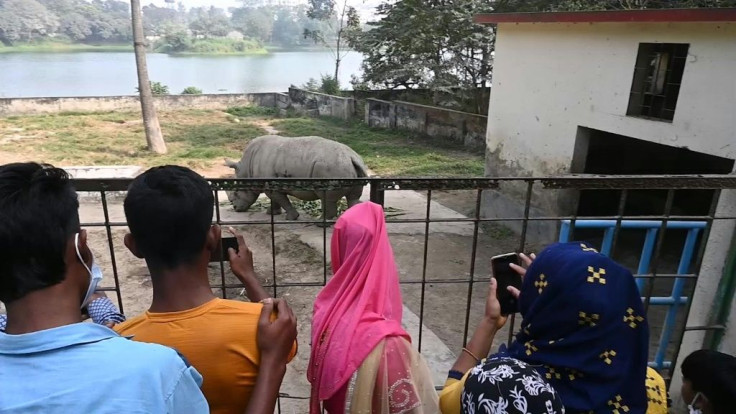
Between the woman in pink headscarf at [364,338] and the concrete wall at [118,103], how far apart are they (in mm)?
20623

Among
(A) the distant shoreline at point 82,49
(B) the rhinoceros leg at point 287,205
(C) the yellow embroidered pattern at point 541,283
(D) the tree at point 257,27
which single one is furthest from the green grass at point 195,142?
(D) the tree at point 257,27

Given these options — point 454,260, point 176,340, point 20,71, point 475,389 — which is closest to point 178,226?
point 176,340

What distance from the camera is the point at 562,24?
709cm

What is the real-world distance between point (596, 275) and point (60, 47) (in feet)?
212

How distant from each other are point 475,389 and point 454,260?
563 cm

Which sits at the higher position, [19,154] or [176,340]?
[176,340]

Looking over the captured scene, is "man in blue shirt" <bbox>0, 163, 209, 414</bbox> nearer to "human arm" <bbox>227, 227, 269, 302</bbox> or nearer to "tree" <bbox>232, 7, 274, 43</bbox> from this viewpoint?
"human arm" <bbox>227, 227, 269, 302</bbox>

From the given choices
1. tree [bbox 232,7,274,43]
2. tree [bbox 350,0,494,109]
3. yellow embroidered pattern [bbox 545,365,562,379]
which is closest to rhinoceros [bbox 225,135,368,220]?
yellow embroidered pattern [bbox 545,365,562,379]

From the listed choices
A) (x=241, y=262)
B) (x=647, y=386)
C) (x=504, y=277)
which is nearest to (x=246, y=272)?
(x=241, y=262)

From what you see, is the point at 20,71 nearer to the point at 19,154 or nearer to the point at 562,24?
the point at 19,154

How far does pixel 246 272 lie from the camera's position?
1.64 metres

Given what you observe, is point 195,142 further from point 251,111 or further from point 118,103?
point 118,103

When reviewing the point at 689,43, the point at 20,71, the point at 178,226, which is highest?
the point at 689,43

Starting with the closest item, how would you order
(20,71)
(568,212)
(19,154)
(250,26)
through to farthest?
(568,212) < (19,154) < (20,71) < (250,26)
